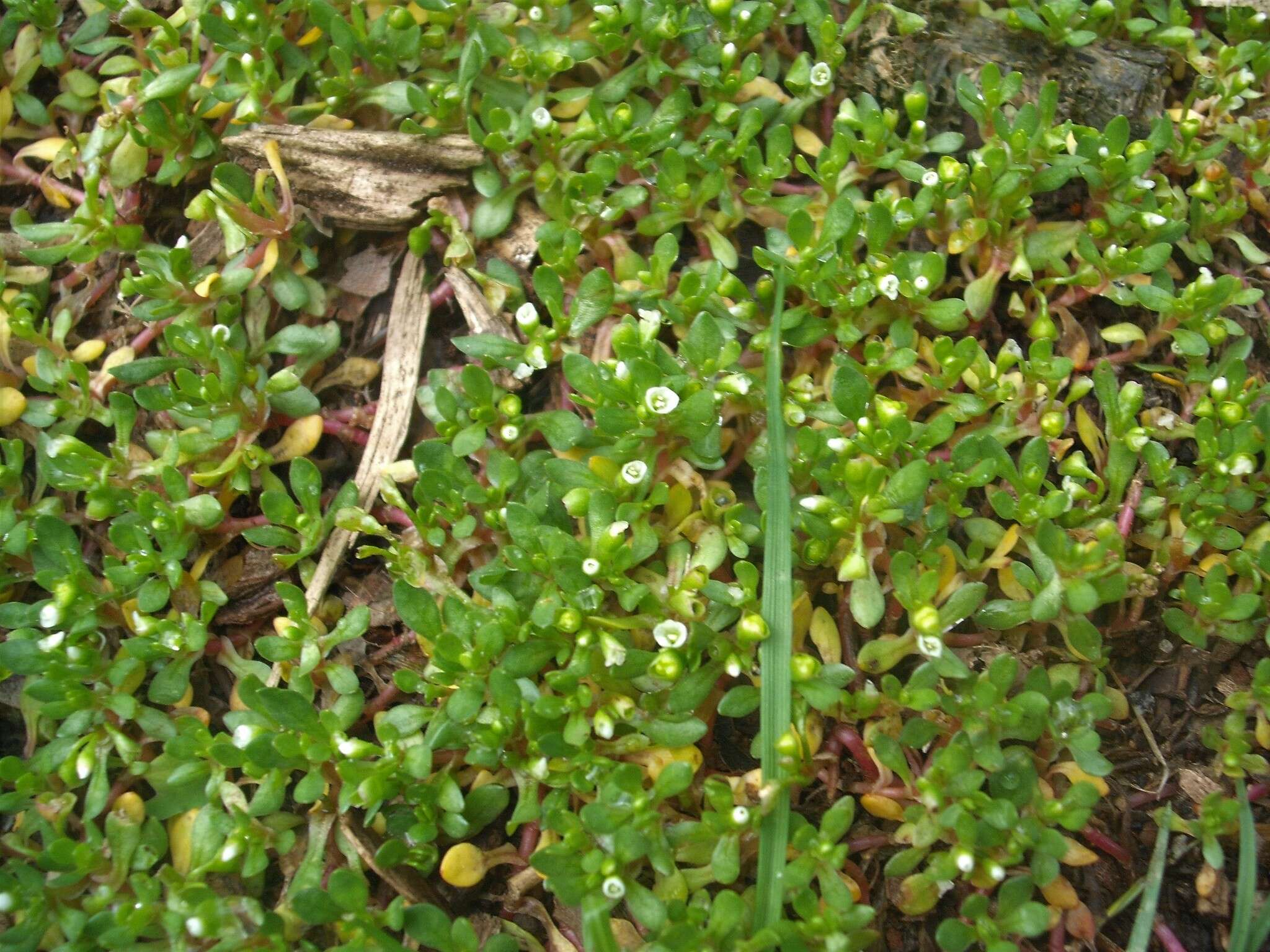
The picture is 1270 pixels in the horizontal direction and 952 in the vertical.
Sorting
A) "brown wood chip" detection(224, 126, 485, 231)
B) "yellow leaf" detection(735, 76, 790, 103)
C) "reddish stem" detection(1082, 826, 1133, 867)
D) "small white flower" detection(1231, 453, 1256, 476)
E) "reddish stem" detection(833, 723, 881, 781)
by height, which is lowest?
"reddish stem" detection(1082, 826, 1133, 867)

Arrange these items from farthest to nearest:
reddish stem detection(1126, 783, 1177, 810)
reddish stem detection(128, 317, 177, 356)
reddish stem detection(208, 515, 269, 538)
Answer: reddish stem detection(128, 317, 177, 356)
reddish stem detection(208, 515, 269, 538)
reddish stem detection(1126, 783, 1177, 810)

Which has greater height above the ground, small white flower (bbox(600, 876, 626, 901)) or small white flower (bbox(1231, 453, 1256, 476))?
small white flower (bbox(1231, 453, 1256, 476))

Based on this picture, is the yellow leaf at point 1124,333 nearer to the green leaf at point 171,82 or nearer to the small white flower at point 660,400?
the small white flower at point 660,400

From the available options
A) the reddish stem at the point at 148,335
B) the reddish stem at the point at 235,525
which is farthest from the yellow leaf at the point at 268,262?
the reddish stem at the point at 235,525

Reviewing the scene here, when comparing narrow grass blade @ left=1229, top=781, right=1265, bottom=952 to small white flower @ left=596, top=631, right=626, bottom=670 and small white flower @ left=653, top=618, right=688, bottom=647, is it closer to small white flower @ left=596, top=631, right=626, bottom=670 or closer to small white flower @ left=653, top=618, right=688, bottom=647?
small white flower @ left=653, top=618, right=688, bottom=647

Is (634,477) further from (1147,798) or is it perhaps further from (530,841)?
(1147,798)

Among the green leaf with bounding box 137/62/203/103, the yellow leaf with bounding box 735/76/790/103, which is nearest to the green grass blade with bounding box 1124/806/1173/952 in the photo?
the yellow leaf with bounding box 735/76/790/103

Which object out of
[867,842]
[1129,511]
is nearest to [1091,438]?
[1129,511]
